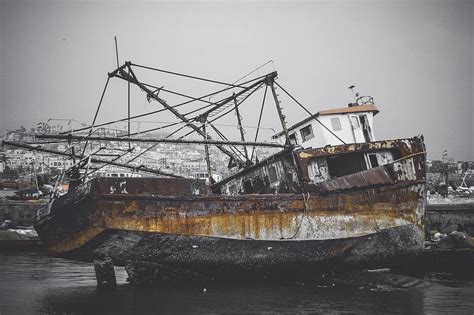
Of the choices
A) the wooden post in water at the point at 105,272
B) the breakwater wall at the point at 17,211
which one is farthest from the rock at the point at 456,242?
the breakwater wall at the point at 17,211

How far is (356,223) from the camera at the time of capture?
9.32 meters

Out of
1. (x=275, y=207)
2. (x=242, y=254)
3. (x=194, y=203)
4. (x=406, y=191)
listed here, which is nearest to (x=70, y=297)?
(x=194, y=203)

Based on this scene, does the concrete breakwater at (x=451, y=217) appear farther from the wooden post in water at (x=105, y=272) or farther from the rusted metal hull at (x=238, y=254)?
the wooden post in water at (x=105, y=272)

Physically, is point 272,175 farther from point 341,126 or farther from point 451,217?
point 451,217

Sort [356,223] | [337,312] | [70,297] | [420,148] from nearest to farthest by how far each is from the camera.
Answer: [337,312] < [70,297] < [356,223] < [420,148]

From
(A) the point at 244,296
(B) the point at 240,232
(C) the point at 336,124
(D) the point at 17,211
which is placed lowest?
(A) the point at 244,296

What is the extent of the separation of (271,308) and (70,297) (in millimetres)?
4162

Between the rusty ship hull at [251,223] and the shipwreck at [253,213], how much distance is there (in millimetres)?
23

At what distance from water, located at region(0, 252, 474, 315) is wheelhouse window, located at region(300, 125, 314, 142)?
4520mm

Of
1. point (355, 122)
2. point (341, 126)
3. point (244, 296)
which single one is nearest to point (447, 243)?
point (355, 122)

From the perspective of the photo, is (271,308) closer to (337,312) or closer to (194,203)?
(337,312)

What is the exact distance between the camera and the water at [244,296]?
22.0 ft

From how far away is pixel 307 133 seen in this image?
12.2 m

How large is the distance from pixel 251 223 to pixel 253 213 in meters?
0.23
